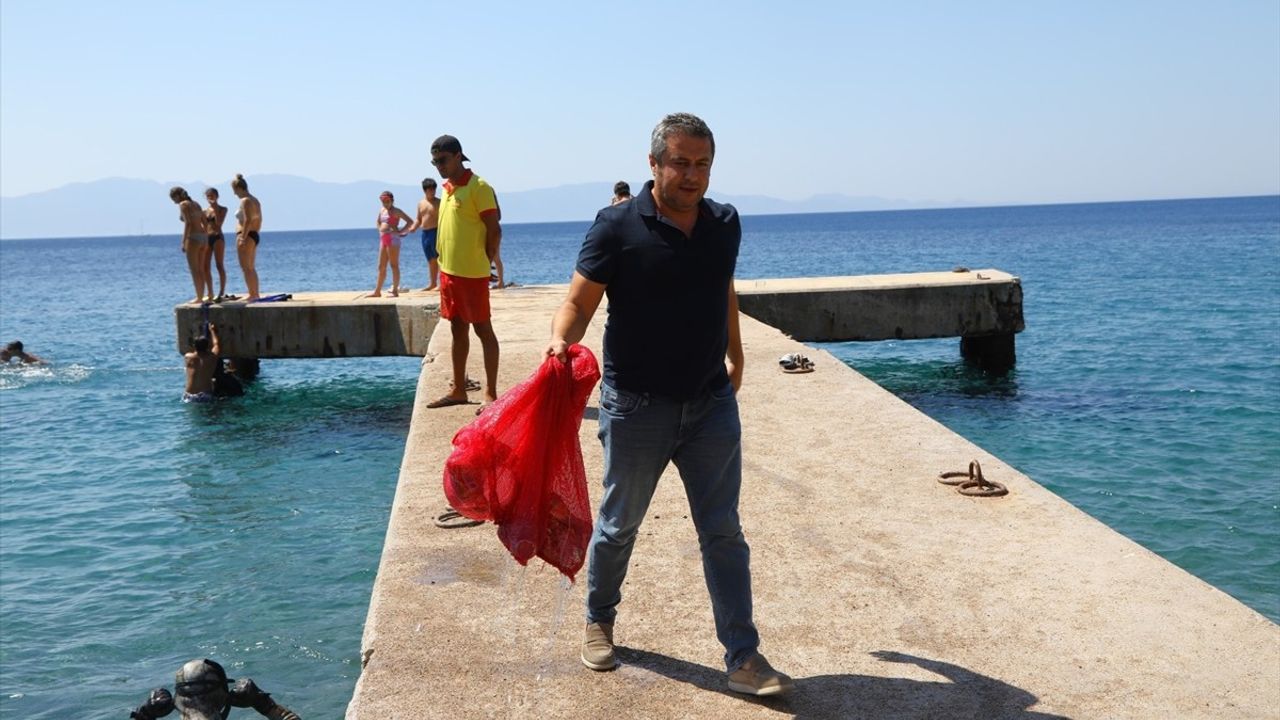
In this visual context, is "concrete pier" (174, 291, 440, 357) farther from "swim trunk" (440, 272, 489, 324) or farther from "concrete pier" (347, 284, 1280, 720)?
"concrete pier" (347, 284, 1280, 720)

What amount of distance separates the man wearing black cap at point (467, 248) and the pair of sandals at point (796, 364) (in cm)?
275

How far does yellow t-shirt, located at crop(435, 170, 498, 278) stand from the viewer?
27.7 feet

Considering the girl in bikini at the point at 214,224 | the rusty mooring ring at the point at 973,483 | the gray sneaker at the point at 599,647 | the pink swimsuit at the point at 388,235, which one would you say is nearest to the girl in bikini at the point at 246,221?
the girl in bikini at the point at 214,224

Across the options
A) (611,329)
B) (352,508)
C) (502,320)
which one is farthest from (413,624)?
(502,320)

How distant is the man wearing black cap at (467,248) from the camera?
27.7ft

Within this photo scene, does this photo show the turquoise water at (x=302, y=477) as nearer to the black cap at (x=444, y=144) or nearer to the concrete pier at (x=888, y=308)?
the concrete pier at (x=888, y=308)

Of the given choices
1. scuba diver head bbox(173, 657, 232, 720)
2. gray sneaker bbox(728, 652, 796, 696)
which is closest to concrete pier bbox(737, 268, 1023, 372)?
gray sneaker bbox(728, 652, 796, 696)

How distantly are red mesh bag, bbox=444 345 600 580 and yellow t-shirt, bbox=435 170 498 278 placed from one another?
4.43 m

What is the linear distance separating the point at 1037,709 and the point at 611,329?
1.82 metres

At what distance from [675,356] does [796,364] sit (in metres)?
6.35

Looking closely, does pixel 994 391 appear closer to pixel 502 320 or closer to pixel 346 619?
pixel 502 320

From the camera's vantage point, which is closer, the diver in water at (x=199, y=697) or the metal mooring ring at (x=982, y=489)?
the diver in water at (x=199, y=697)

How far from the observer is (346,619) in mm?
8352

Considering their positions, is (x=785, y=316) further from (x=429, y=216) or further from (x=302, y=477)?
(x=302, y=477)
